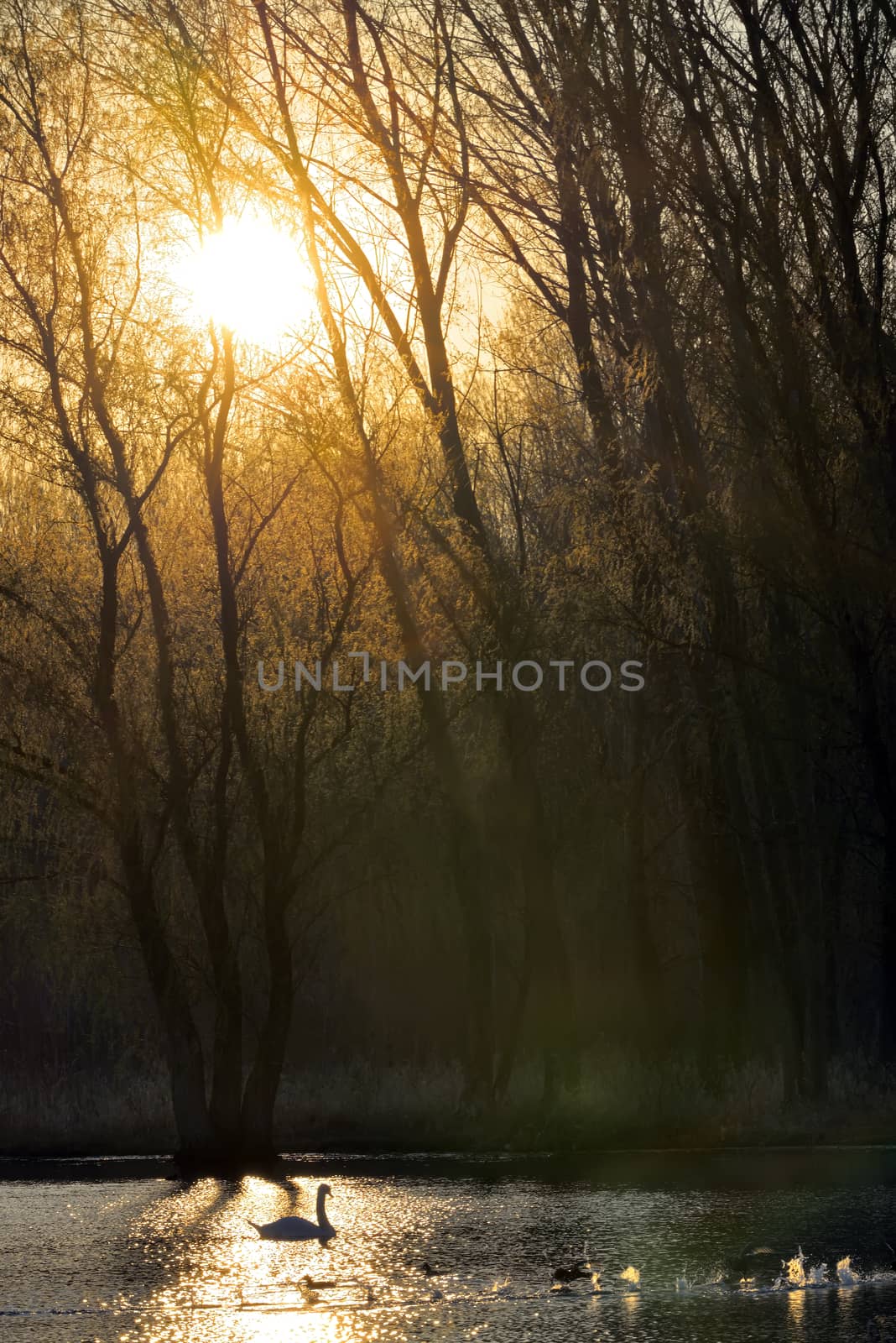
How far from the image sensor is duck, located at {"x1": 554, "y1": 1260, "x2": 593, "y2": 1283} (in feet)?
30.4

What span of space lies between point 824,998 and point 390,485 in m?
8.88

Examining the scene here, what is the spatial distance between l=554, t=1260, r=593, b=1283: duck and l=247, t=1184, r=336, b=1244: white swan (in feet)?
6.15

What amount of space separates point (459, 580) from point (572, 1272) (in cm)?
1230

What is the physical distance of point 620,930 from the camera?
25953 mm

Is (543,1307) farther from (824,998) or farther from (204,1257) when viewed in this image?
(824,998)

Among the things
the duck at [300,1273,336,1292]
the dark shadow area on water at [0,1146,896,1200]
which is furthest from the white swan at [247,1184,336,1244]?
the dark shadow area on water at [0,1146,896,1200]

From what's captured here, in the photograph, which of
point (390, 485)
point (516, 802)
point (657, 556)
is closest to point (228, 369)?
point (390, 485)

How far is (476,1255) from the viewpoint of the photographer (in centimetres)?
1034

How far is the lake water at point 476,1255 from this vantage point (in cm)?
810

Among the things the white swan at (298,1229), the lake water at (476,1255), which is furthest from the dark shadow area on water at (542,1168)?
the white swan at (298,1229)

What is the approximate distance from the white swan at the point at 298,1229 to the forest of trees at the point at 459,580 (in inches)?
230

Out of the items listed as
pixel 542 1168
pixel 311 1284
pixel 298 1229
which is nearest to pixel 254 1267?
pixel 311 1284

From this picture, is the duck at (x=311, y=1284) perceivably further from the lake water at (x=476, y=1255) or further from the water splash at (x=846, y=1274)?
the water splash at (x=846, y=1274)

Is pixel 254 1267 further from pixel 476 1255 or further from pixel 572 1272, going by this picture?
pixel 572 1272
